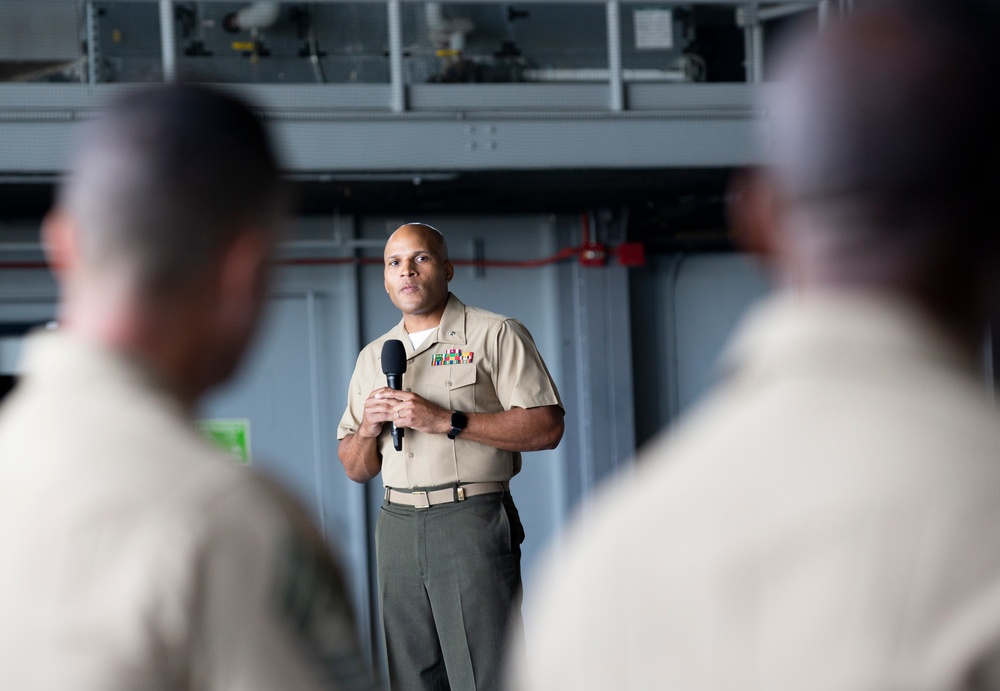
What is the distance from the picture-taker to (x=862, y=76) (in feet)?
2.04

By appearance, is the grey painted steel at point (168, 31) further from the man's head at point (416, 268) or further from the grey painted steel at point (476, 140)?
the man's head at point (416, 268)

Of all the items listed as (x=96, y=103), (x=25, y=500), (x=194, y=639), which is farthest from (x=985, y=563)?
Result: (x=96, y=103)

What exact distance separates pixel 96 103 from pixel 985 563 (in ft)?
14.5

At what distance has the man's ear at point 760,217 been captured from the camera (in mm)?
695

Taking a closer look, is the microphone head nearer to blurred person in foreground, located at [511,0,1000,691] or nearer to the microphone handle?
the microphone handle

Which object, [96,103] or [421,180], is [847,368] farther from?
[96,103]

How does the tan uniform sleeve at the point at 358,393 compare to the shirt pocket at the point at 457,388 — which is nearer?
the shirt pocket at the point at 457,388

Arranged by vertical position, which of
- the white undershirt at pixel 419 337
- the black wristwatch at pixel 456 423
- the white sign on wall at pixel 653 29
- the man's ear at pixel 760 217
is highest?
the white sign on wall at pixel 653 29

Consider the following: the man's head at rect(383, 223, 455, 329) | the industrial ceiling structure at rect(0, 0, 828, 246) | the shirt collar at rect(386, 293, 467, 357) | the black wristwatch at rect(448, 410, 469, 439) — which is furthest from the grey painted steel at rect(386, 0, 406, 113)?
the black wristwatch at rect(448, 410, 469, 439)

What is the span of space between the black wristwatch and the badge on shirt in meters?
0.21

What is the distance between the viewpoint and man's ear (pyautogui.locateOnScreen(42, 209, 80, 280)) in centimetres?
82

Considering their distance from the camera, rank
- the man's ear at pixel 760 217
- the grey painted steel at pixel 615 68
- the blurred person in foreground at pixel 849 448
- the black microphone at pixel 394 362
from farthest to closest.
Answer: the grey painted steel at pixel 615 68, the black microphone at pixel 394 362, the man's ear at pixel 760 217, the blurred person in foreground at pixel 849 448

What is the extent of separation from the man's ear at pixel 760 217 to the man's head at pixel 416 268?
246 centimetres

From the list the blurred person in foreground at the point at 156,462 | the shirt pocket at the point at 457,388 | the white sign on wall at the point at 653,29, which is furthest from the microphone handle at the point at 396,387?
the white sign on wall at the point at 653,29
